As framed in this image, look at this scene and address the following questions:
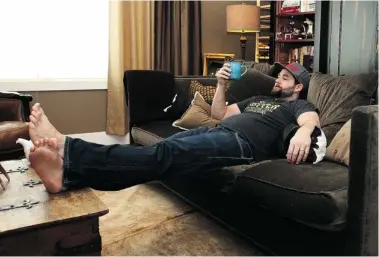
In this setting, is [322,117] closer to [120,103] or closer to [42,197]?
[42,197]

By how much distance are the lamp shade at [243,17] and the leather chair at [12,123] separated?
2.20 m

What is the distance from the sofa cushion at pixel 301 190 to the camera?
136 cm

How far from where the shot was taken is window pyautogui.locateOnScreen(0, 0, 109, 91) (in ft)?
11.4

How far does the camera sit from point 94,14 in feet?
12.3

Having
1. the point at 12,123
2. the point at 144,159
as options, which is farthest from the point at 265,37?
the point at 144,159

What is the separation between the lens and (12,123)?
2.66 m

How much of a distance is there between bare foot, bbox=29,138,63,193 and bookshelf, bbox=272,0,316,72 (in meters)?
3.30

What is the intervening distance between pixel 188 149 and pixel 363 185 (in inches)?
27.8

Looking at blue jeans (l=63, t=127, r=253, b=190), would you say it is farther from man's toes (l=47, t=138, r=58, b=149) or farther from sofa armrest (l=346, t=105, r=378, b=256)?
sofa armrest (l=346, t=105, r=378, b=256)

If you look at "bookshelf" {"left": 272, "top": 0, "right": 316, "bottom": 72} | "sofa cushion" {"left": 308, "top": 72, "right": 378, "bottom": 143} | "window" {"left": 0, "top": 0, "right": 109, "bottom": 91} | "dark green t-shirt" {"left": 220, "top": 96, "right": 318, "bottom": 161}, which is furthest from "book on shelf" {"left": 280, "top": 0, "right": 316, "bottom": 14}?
"dark green t-shirt" {"left": 220, "top": 96, "right": 318, "bottom": 161}

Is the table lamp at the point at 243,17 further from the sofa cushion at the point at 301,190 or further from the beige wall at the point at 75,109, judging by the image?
the sofa cushion at the point at 301,190

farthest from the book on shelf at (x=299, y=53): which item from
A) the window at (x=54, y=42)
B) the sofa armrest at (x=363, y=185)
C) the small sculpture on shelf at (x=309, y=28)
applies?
the sofa armrest at (x=363, y=185)

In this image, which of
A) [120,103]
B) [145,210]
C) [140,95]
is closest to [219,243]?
[145,210]

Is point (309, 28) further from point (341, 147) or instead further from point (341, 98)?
point (341, 147)
